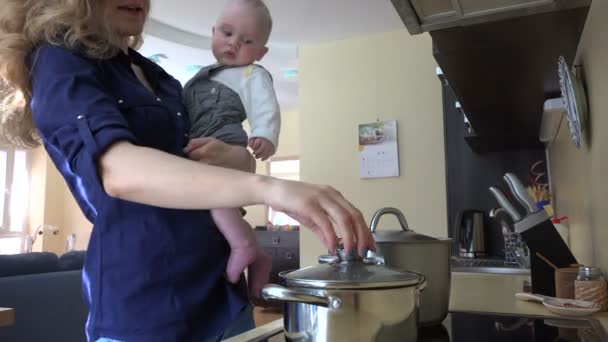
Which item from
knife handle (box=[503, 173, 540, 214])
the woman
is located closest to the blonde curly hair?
the woman

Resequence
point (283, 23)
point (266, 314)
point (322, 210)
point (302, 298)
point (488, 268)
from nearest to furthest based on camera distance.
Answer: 1. point (322, 210)
2. point (302, 298)
3. point (488, 268)
4. point (283, 23)
5. point (266, 314)

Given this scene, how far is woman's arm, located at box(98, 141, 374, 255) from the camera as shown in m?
0.48

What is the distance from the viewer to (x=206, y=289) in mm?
713

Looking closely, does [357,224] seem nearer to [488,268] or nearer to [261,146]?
[261,146]

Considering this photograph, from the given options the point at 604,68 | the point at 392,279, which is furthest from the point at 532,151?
the point at 392,279

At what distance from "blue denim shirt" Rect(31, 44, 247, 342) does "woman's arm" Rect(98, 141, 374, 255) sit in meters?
0.04

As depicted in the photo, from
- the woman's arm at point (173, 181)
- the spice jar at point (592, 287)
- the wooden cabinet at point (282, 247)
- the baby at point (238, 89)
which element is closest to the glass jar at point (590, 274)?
the spice jar at point (592, 287)

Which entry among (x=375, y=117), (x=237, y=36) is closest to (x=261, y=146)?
(x=237, y=36)

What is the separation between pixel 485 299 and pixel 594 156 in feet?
1.53

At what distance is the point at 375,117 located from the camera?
313 cm

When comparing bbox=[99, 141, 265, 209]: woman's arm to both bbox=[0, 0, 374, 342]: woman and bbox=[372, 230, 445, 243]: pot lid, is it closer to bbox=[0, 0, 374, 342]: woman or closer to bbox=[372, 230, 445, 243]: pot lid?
bbox=[0, 0, 374, 342]: woman

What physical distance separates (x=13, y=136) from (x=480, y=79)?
1167 mm

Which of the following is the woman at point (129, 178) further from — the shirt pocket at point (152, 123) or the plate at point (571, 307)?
the plate at point (571, 307)

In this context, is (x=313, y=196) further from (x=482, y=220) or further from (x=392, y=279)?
(x=482, y=220)
